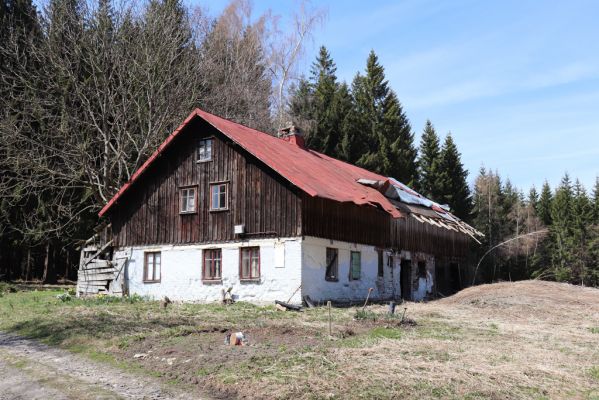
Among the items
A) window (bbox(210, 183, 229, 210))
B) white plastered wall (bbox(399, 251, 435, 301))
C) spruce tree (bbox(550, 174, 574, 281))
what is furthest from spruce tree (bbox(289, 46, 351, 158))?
spruce tree (bbox(550, 174, 574, 281))

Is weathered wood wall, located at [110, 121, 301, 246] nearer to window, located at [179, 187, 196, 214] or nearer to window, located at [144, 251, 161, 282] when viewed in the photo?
window, located at [179, 187, 196, 214]

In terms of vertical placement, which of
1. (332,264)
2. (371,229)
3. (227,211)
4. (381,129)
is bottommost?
(332,264)

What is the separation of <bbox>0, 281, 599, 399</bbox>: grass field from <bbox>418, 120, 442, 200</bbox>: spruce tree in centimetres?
3089

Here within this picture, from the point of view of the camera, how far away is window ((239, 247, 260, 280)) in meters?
22.4

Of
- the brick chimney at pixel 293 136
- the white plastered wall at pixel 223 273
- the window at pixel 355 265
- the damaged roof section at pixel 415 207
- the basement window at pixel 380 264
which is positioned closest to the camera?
the white plastered wall at pixel 223 273

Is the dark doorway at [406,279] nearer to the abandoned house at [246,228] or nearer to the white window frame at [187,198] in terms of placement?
the abandoned house at [246,228]

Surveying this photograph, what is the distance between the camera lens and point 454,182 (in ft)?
173

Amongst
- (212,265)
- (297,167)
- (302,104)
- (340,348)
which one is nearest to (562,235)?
(302,104)

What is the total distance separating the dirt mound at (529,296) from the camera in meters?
22.6

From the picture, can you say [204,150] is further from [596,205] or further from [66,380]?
[596,205]

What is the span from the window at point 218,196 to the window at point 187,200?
1016 millimetres

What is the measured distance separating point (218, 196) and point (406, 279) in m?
11.4

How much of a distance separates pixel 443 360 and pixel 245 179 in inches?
559

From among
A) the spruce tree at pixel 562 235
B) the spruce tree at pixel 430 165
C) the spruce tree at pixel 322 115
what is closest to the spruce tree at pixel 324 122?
the spruce tree at pixel 322 115
